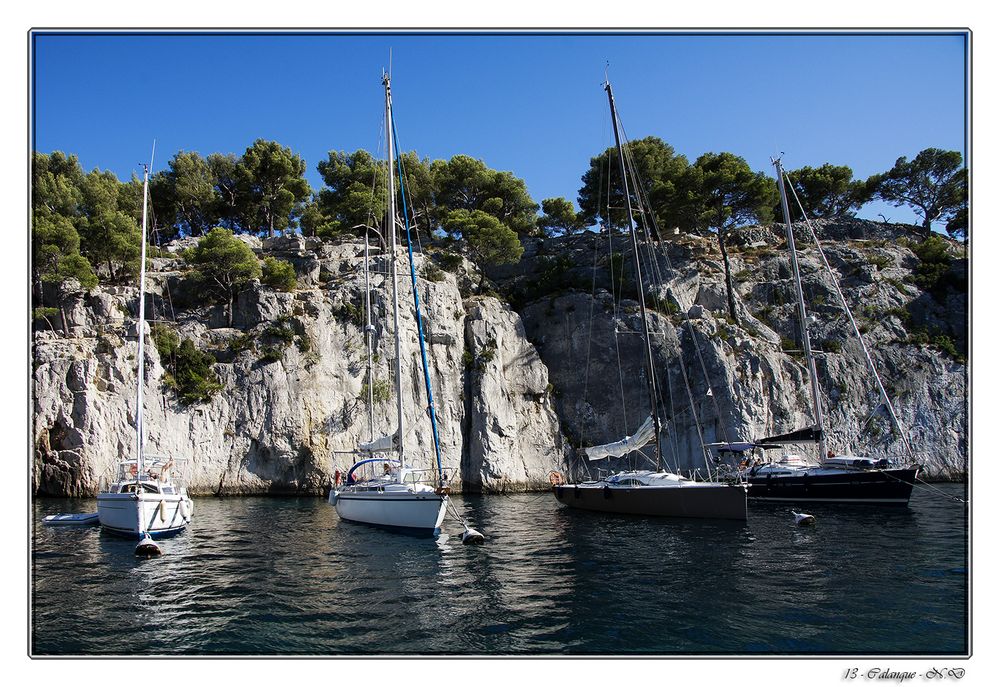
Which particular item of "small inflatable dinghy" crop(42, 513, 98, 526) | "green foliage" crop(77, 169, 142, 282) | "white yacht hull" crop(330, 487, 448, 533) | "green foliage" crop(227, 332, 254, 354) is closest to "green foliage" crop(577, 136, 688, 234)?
"green foliage" crop(227, 332, 254, 354)

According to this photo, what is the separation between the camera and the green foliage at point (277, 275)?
47125 mm

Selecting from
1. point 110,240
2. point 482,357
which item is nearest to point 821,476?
point 482,357

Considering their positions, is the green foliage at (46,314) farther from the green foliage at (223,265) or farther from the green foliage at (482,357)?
the green foliage at (482,357)

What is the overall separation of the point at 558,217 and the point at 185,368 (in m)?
→ 45.9

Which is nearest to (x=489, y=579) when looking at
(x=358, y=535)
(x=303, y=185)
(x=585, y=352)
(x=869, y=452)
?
(x=358, y=535)

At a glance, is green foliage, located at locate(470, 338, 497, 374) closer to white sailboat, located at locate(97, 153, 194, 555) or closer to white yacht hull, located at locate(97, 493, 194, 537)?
white sailboat, located at locate(97, 153, 194, 555)

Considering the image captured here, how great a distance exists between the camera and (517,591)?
1459cm

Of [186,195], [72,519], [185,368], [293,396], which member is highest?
[186,195]

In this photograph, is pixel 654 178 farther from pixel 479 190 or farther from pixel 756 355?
pixel 756 355

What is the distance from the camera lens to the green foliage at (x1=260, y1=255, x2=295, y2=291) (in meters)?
47.1

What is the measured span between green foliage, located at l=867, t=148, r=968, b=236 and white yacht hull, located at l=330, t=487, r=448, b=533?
61497mm

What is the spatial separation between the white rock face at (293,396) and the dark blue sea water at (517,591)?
1435 centimetres
